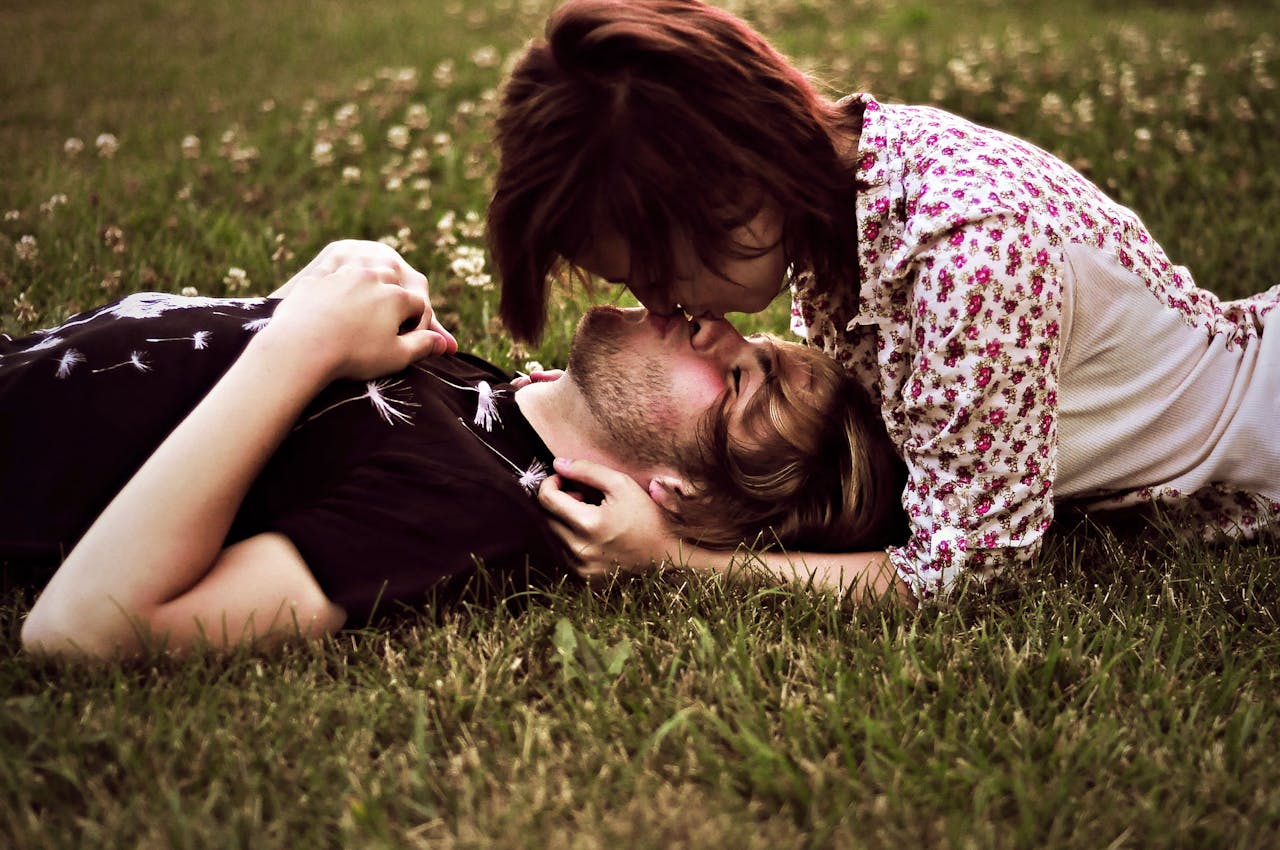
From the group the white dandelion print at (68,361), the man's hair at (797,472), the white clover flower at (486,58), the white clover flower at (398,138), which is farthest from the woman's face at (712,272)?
A: the white clover flower at (486,58)

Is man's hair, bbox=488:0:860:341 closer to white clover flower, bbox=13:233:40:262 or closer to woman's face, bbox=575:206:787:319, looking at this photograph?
woman's face, bbox=575:206:787:319

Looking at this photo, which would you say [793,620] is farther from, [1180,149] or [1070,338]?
[1180,149]

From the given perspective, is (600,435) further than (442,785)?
Yes

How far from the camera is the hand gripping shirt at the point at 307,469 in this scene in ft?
7.72

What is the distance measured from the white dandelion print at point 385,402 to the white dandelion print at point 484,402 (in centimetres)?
15

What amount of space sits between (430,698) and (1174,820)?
136 centimetres

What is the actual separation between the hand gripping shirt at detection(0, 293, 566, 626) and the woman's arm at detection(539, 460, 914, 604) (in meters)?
0.07

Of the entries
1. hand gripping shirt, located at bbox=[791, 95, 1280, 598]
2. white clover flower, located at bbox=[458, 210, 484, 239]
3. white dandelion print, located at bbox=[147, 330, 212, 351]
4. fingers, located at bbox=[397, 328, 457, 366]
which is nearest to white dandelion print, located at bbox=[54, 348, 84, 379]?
→ white dandelion print, located at bbox=[147, 330, 212, 351]

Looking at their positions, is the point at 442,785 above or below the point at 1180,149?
below

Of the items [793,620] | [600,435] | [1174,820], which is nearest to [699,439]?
[600,435]

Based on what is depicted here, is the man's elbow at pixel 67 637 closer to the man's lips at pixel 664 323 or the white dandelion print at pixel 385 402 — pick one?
the white dandelion print at pixel 385 402

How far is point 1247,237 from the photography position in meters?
4.78

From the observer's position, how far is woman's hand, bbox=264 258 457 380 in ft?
7.82

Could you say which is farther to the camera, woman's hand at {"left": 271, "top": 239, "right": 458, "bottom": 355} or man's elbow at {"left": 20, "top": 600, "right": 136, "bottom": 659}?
woman's hand at {"left": 271, "top": 239, "right": 458, "bottom": 355}
